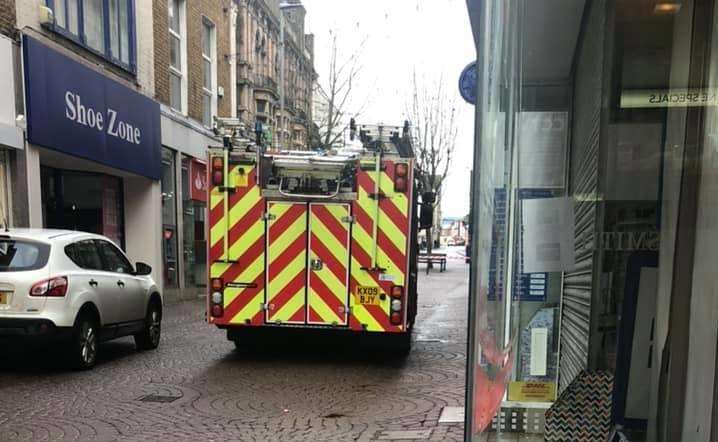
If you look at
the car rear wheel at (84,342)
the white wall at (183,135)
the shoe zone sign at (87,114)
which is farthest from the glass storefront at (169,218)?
the car rear wheel at (84,342)

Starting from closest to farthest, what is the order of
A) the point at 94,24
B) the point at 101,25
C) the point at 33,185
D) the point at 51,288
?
the point at 51,288, the point at 33,185, the point at 94,24, the point at 101,25

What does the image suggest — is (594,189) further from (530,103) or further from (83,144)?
(83,144)

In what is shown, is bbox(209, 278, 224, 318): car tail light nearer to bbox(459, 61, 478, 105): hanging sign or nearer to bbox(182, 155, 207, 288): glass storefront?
bbox(459, 61, 478, 105): hanging sign

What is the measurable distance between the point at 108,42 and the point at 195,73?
13.6 ft

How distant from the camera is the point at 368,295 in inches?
264

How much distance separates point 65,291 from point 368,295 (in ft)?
11.0

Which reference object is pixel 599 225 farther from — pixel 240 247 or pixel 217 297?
pixel 217 297

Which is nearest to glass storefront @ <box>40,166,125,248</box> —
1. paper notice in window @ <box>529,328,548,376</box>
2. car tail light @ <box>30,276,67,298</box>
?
car tail light @ <box>30,276,67,298</box>

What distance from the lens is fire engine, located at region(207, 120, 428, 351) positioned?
21.9ft

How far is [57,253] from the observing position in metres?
6.25

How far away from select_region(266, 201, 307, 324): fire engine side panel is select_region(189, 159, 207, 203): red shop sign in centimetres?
996

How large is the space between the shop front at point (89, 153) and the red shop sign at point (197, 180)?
2055 millimetres

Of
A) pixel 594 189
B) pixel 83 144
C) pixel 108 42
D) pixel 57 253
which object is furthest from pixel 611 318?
pixel 108 42

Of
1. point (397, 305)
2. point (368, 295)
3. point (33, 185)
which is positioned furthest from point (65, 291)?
point (33, 185)
